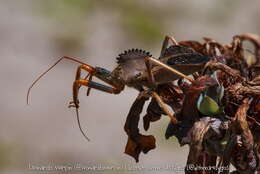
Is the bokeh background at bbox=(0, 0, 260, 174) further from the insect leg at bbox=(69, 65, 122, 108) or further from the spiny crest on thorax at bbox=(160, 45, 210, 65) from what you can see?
the spiny crest on thorax at bbox=(160, 45, 210, 65)

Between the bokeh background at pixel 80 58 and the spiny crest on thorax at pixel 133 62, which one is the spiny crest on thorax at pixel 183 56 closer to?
the spiny crest on thorax at pixel 133 62

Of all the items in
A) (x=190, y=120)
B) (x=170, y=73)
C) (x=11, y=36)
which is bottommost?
(x=190, y=120)

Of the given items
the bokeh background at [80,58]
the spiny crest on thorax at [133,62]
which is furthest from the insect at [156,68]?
the bokeh background at [80,58]

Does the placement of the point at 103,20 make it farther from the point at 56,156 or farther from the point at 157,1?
the point at 56,156

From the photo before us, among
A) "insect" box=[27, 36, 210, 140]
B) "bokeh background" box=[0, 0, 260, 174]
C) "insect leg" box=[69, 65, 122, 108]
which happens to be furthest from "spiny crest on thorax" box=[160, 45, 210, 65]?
"bokeh background" box=[0, 0, 260, 174]

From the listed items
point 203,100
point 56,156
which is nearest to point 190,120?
point 203,100

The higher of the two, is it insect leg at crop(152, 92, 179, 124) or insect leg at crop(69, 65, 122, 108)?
insect leg at crop(69, 65, 122, 108)

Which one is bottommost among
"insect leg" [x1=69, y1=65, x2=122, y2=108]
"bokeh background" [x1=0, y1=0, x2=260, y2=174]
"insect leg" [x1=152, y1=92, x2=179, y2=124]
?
"insect leg" [x1=152, y1=92, x2=179, y2=124]
